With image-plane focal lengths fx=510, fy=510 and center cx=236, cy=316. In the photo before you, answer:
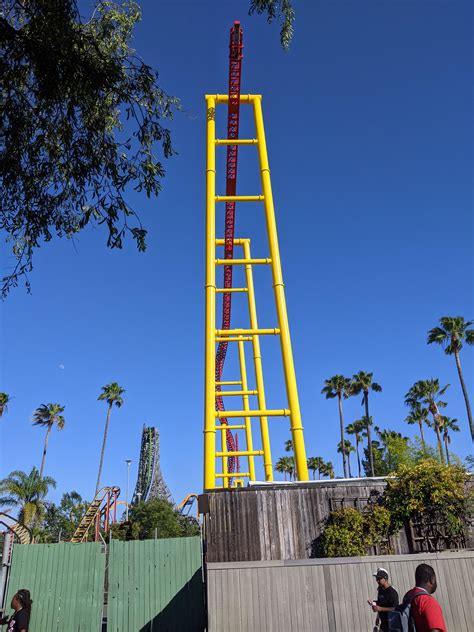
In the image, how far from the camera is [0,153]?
7.94 metres

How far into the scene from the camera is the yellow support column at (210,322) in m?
16.8

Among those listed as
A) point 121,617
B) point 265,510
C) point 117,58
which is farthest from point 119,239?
point 121,617

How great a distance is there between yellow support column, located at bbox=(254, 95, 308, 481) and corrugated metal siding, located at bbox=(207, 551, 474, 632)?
6557 mm

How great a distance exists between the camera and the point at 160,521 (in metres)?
43.9

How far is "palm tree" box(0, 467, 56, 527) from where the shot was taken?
36938 millimetres

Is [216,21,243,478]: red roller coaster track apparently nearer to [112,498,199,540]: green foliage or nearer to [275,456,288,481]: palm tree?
[112,498,199,540]: green foliage

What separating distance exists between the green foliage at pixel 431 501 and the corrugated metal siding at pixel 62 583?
6.81 m

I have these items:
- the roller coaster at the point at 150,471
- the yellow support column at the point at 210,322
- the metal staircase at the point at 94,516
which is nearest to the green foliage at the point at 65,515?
the roller coaster at the point at 150,471

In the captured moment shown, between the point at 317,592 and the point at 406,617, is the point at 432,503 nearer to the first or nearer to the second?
the point at 317,592

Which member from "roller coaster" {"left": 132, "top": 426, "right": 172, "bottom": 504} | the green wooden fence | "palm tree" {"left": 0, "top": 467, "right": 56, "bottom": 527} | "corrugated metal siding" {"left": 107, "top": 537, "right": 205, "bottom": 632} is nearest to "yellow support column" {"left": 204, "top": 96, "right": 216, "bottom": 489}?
"corrugated metal siding" {"left": 107, "top": 537, "right": 205, "bottom": 632}

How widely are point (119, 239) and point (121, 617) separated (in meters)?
8.56

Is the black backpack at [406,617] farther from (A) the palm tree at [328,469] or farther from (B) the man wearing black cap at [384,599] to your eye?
(A) the palm tree at [328,469]

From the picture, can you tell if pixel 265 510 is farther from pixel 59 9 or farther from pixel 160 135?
pixel 59 9

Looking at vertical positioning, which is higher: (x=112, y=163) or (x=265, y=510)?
(x=112, y=163)
